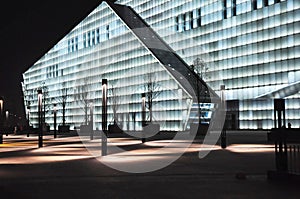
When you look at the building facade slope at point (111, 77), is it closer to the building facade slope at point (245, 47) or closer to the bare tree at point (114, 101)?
the bare tree at point (114, 101)

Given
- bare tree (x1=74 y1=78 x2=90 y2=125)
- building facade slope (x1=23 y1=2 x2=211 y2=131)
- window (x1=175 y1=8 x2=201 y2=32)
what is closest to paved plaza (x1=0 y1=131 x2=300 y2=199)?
building facade slope (x1=23 y1=2 x2=211 y2=131)

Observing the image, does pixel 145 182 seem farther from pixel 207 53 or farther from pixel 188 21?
pixel 188 21

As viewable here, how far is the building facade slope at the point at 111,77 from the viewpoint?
8256 centimetres

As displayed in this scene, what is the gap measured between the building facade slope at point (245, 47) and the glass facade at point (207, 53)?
0.16 m

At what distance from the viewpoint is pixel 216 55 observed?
84938 millimetres

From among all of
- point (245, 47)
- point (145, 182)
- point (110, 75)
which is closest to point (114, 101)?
point (110, 75)

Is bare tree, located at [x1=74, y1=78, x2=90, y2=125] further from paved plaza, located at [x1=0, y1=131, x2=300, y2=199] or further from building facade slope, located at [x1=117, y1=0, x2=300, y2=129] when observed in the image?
paved plaza, located at [x1=0, y1=131, x2=300, y2=199]

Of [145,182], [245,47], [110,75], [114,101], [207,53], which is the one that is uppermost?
[207,53]

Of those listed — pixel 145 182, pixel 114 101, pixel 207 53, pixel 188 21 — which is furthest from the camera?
pixel 114 101

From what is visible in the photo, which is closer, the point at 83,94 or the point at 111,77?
the point at 111,77

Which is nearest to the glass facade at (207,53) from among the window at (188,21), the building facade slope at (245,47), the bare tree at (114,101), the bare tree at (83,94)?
the window at (188,21)

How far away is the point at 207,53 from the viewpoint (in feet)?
286

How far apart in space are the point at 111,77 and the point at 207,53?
2626 cm

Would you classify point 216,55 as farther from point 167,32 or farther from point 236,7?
point 167,32
